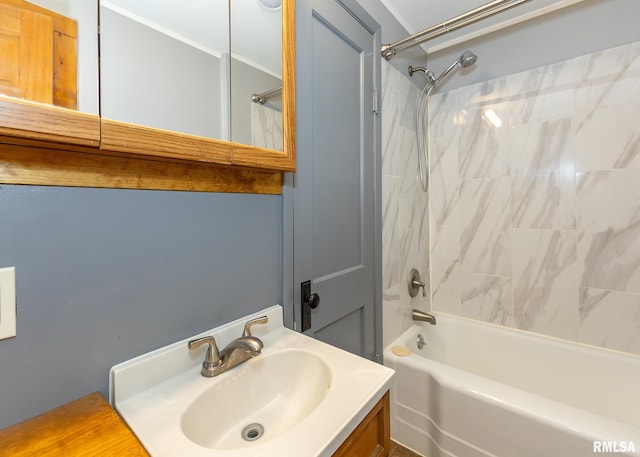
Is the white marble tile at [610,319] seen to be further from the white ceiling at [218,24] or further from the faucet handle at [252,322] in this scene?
the white ceiling at [218,24]

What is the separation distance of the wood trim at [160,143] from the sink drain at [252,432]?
686 millimetres

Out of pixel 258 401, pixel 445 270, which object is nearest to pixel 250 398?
pixel 258 401

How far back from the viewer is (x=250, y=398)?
767mm

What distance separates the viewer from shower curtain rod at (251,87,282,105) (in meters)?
0.89

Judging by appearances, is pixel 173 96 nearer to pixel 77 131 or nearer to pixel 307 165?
pixel 77 131

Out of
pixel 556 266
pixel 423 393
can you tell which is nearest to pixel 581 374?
pixel 556 266

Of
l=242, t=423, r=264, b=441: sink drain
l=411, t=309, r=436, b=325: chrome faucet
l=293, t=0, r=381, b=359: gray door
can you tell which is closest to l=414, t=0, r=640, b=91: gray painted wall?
l=293, t=0, r=381, b=359: gray door

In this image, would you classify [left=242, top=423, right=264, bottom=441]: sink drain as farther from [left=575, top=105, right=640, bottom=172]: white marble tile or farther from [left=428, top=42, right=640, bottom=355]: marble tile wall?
[left=575, top=105, right=640, bottom=172]: white marble tile

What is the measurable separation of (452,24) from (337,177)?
97cm

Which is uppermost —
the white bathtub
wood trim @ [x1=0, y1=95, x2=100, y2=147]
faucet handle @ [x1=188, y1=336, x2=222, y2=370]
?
wood trim @ [x1=0, y1=95, x2=100, y2=147]

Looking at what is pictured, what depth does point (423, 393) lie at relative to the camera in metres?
1.36

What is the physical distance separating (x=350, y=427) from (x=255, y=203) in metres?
0.65

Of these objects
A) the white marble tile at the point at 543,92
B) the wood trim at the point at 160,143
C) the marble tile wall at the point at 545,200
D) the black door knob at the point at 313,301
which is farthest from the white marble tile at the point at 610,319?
the wood trim at the point at 160,143

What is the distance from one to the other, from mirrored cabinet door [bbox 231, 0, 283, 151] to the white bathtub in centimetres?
127
